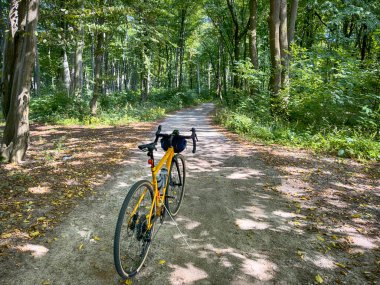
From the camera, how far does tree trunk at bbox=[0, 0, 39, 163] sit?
22.9 feet

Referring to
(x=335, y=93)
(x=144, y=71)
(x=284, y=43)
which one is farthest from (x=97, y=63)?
(x=335, y=93)

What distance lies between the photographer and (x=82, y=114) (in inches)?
649

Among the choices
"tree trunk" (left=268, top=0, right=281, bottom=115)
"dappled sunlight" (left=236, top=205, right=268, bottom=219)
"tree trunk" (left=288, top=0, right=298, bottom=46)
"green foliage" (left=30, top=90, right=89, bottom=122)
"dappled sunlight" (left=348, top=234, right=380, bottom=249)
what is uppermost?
"tree trunk" (left=288, top=0, right=298, bottom=46)

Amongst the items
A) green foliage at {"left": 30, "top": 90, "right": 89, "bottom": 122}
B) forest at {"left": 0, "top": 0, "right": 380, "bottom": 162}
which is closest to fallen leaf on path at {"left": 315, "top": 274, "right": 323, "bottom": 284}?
forest at {"left": 0, "top": 0, "right": 380, "bottom": 162}

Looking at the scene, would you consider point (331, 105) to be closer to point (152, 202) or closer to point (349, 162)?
point (349, 162)

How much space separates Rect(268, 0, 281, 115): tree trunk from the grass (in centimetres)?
131

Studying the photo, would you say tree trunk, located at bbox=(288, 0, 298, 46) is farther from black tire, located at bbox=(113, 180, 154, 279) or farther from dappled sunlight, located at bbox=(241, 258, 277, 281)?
black tire, located at bbox=(113, 180, 154, 279)

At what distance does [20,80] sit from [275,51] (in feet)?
33.5

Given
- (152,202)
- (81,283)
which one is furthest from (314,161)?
(81,283)

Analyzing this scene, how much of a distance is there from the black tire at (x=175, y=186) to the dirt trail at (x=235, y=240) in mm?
179

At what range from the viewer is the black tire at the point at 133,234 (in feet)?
9.00

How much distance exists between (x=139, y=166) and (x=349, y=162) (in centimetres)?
584

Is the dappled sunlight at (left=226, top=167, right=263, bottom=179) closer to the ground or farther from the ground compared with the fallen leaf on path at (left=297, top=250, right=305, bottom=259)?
farther from the ground

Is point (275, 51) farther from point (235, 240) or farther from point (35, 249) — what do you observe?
point (35, 249)
